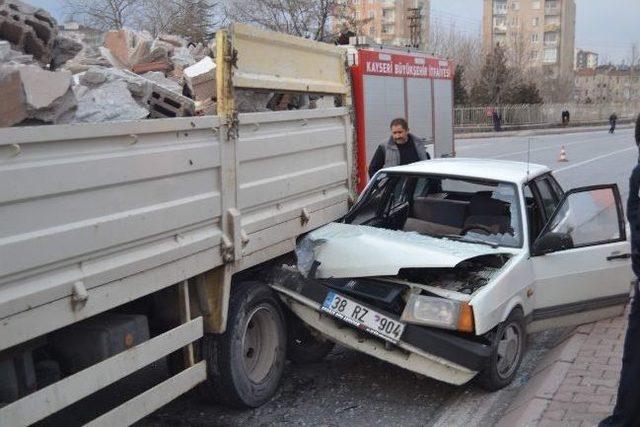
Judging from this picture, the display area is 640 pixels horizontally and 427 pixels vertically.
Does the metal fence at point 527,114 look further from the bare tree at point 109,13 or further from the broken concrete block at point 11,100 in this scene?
the broken concrete block at point 11,100

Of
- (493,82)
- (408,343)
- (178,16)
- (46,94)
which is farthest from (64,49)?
(493,82)

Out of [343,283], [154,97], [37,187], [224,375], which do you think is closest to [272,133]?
[154,97]

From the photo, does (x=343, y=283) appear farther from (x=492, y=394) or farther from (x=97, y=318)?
(x=97, y=318)

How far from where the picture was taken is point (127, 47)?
5.51 meters

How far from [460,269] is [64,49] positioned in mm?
3267

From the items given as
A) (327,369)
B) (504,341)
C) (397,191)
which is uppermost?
(397,191)

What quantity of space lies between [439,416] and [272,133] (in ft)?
7.27

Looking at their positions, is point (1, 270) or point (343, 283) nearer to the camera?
point (1, 270)

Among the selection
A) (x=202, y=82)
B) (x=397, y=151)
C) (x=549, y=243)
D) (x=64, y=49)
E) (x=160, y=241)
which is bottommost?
(x=549, y=243)

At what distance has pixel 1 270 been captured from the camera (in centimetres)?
267

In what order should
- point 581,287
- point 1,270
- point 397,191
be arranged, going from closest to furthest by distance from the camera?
point 1,270
point 581,287
point 397,191

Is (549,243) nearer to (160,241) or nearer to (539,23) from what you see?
(160,241)

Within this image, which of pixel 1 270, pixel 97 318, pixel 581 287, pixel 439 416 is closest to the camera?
pixel 1 270

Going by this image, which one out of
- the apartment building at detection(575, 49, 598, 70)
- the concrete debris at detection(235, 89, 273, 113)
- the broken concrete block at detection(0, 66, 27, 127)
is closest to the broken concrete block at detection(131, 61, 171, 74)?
the concrete debris at detection(235, 89, 273, 113)
